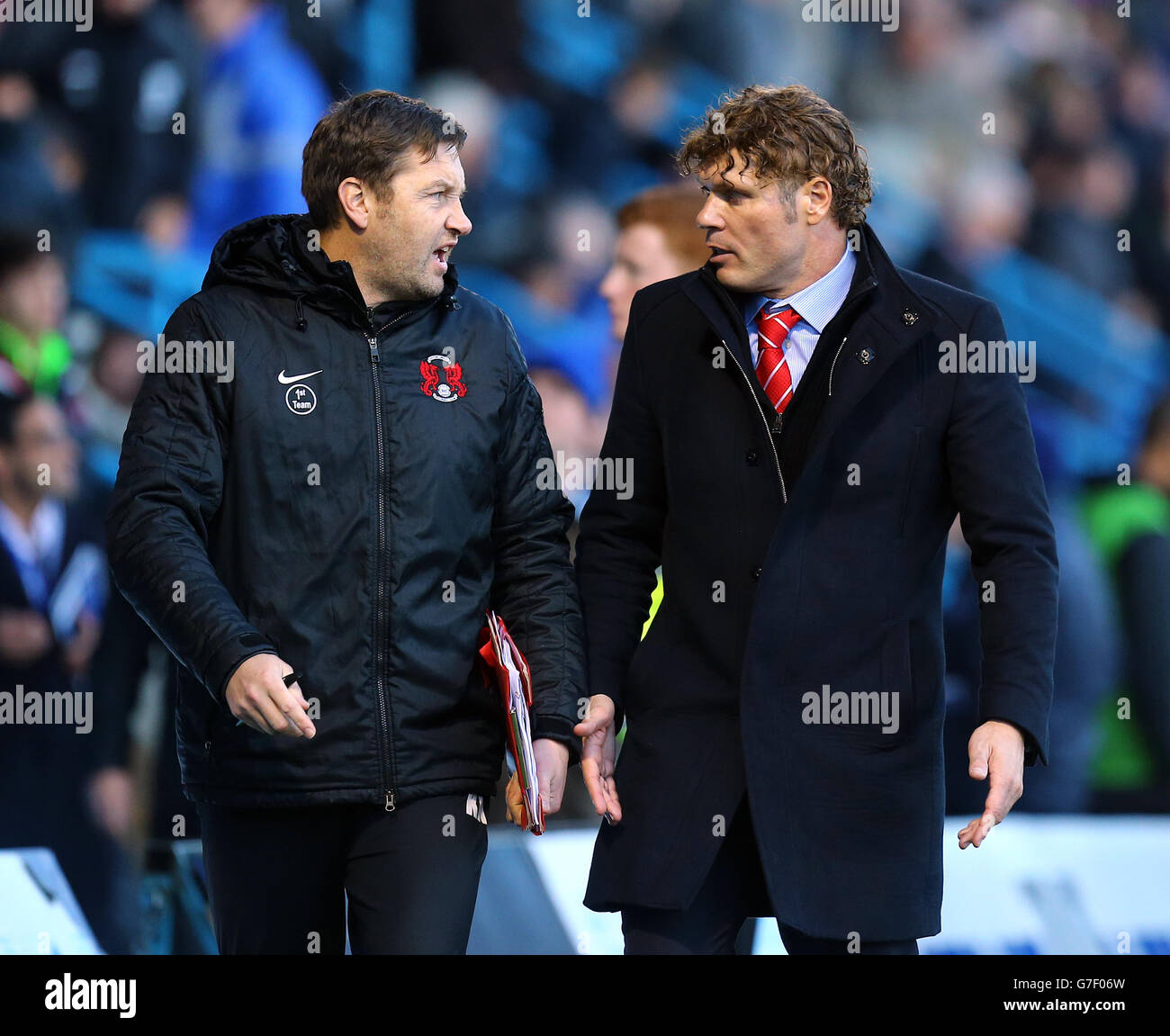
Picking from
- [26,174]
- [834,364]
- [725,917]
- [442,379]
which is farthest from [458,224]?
[26,174]

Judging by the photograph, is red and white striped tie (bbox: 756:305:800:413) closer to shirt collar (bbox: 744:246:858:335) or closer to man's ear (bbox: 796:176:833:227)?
shirt collar (bbox: 744:246:858:335)

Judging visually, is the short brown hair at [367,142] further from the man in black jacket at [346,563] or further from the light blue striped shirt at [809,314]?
the light blue striped shirt at [809,314]

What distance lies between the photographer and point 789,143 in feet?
10.2

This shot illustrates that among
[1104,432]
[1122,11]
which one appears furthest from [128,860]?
[1122,11]

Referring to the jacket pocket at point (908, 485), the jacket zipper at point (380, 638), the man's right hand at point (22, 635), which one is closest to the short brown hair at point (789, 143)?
the jacket pocket at point (908, 485)


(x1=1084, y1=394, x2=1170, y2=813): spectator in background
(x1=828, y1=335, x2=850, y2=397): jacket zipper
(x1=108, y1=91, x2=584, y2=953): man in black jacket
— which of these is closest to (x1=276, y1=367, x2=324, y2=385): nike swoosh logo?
(x1=108, y1=91, x2=584, y2=953): man in black jacket

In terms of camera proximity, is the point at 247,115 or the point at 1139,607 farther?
the point at 1139,607

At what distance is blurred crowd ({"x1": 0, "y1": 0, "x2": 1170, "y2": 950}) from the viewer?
15.9ft

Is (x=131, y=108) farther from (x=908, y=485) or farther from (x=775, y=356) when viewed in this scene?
(x=908, y=485)

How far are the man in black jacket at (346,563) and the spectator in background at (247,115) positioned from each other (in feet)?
5.79

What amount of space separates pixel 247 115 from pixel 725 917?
2.97 metres

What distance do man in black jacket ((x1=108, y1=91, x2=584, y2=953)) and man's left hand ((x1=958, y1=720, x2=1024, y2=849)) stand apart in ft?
2.47
